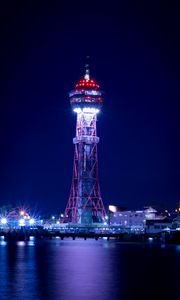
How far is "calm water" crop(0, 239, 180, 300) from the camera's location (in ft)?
132

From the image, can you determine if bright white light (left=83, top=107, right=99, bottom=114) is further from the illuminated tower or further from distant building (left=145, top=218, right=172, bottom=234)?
distant building (left=145, top=218, right=172, bottom=234)

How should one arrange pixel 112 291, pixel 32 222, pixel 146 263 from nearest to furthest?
pixel 112 291
pixel 146 263
pixel 32 222

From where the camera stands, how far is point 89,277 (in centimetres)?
4853

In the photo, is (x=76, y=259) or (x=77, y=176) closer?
(x=76, y=259)

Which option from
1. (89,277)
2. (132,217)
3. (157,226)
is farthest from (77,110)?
(89,277)

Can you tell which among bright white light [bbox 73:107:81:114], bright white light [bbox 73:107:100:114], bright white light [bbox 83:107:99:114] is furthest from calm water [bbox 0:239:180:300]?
bright white light [bbox 73:107:81:114]

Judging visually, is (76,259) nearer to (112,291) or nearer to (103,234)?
(112,291)

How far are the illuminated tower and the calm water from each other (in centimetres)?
→ 7627

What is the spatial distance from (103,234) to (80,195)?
1361cm

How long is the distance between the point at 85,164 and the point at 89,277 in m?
99.4

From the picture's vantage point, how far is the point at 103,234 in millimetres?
136750

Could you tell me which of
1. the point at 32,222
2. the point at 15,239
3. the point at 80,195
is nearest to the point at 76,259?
the point at 15,239

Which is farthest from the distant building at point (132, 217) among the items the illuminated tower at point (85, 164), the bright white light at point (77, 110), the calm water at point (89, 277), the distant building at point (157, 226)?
the calm water at point (89, 277)

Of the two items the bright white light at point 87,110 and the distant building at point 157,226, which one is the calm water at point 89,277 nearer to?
the distant building at point 157,226
